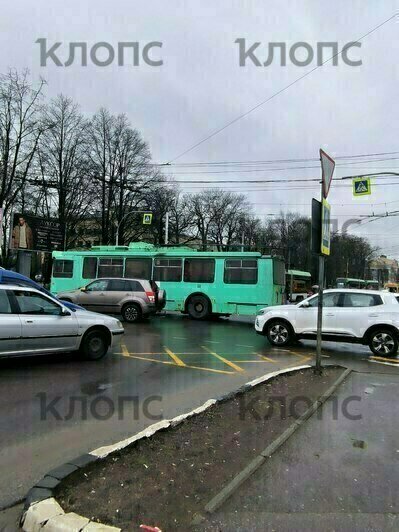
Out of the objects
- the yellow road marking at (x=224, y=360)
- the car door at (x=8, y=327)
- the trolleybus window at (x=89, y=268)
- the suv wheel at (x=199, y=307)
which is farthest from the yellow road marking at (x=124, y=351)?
the trolleybus window at (x=89, y=268)

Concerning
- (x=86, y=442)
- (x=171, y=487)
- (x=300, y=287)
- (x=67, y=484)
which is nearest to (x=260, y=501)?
(x=171, y=487)

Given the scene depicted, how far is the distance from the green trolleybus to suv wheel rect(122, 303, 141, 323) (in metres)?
2.91

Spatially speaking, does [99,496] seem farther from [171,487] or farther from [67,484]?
[171,487]

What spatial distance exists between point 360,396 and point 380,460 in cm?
269

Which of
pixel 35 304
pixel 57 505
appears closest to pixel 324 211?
pixel 35 304

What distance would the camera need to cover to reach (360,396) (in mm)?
6898

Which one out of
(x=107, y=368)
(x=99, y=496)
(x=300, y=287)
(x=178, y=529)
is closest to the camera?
(x=178, y=529)

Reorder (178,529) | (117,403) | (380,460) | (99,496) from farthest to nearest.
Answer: (117,403) < (380,460) < (99,496) < (178,529)

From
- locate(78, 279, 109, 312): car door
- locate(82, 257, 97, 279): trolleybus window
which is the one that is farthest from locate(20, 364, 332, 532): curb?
locate(82, 257, 97, 279): trolleybus window

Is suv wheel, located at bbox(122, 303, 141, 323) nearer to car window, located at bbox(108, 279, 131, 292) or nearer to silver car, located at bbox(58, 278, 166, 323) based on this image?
silver car, located at bbox(58, 278, 166, 323)

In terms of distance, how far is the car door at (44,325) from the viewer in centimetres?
829

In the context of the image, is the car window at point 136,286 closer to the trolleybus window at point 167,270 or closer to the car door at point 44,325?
the trolleybus window at point 167,270

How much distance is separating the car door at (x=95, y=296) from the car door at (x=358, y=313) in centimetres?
1035

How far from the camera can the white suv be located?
36.6 feet
